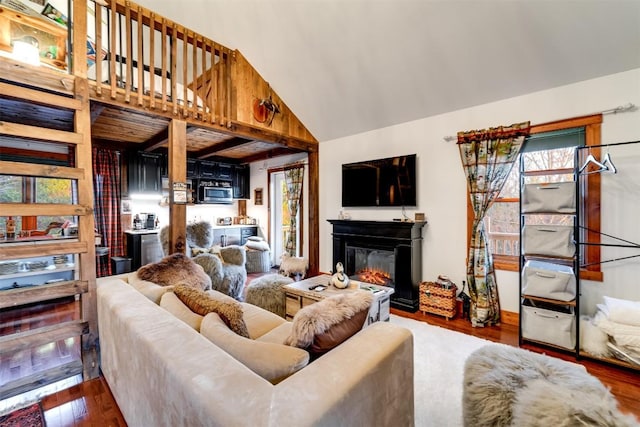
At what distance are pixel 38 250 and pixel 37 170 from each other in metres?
0.62

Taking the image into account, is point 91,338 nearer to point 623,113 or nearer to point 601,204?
point 601,204

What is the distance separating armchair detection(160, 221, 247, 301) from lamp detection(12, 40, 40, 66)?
190 cm

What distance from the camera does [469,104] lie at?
131 inches

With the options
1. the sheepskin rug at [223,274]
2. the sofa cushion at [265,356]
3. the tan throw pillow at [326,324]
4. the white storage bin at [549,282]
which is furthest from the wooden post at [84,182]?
the white storage bin at [549,282]

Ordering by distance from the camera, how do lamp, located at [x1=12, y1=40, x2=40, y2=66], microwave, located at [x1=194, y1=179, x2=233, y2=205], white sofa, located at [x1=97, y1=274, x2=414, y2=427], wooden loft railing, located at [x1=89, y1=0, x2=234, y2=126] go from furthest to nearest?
microwave, located at [x1=194, y1=179, x2=233, y2=205], wooden loft railing, located at [x1=89, y1=0, x2=234, y2=126], lamp, located at [x1=12, y1=40, x2=40, y2=66], white sofa, located at [x1=97, y1=274, x2=414, y2=427]

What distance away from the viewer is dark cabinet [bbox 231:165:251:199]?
6480 millimetres

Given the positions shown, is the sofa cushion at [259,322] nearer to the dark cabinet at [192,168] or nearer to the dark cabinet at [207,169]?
the dark cabinet at [192,168]

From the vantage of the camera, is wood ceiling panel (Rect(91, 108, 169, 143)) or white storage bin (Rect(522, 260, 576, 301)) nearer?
white storage bin (Rect(522, 260, 576, 301))

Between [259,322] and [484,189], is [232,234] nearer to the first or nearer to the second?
[259,322]

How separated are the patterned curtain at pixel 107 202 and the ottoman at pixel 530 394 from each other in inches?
216

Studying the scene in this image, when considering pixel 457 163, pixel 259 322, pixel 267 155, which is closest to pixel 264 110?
pixel 267 155

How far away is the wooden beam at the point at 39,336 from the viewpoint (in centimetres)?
198

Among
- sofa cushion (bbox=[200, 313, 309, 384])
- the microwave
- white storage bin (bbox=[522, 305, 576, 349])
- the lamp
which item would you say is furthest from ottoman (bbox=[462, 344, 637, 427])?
the microwave

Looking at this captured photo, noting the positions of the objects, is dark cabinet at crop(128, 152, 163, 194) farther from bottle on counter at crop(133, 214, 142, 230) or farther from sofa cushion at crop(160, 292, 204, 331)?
sofa cushion at crop(160, 292, 204, 331)
